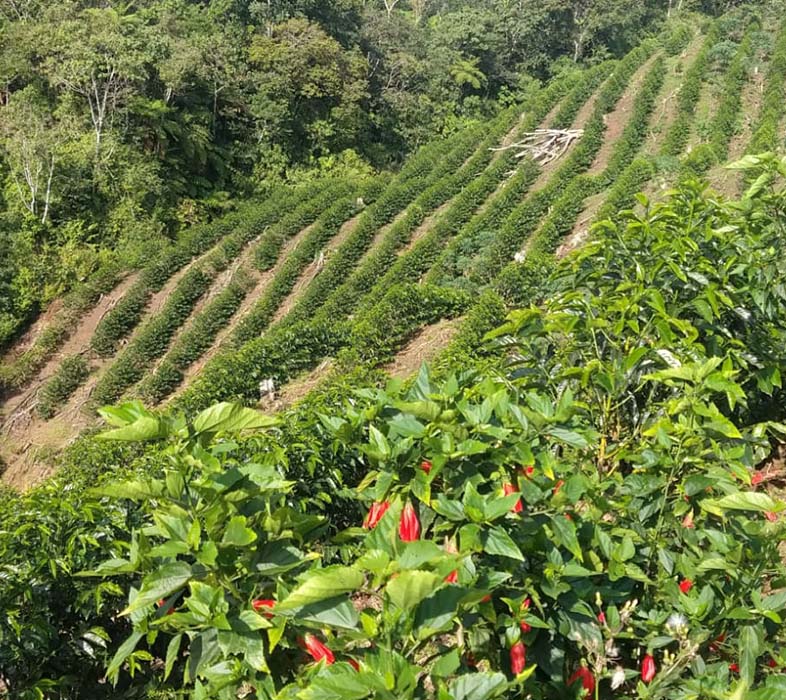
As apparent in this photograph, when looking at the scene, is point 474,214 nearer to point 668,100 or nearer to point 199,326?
point 199,326

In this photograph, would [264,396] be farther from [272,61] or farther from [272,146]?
[272,61]

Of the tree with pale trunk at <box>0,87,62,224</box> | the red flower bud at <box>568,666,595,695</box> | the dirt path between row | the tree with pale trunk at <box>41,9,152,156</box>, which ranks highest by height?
the tree with pale trunk at <box>41,9,152,156</box>

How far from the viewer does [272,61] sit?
80.6ft

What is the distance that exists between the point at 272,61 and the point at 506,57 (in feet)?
51.3

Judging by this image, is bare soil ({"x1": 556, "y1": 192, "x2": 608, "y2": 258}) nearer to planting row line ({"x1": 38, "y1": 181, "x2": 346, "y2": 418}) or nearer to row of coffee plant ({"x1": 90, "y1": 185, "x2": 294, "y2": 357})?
planting row line ({"x1": 38, "y1": 181, "x2": 346, "y2": 418})

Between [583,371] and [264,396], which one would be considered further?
[264,396]

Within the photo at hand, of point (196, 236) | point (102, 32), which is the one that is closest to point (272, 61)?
point (102, 32)

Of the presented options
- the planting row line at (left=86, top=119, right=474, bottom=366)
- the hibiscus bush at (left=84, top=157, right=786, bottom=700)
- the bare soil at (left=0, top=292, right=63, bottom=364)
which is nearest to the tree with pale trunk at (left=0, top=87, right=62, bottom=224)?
the bare soil at (left=0, top=292, right=63, bottom=364)

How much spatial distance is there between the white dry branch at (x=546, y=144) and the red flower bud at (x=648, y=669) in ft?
65.8

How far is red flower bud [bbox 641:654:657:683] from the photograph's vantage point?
182cm

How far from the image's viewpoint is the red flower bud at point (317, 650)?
1.47 m

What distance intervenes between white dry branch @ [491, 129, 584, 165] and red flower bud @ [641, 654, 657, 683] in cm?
2006

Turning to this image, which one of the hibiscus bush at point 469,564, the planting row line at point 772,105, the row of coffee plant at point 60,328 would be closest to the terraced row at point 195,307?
the row of coffee plant at point 60,328

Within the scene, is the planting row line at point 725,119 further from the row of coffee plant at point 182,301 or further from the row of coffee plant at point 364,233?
the row of coffee plant at point 182,301
